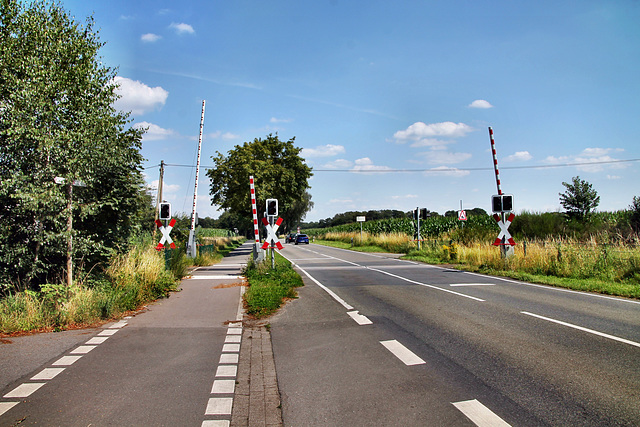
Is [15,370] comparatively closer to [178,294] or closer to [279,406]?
[279,406]

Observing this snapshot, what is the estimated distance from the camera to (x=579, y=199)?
32906mm

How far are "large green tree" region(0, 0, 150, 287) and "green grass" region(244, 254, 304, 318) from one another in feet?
11.0

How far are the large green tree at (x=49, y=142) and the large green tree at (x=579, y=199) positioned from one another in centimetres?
3308

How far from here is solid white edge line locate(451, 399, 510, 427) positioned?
3596mm

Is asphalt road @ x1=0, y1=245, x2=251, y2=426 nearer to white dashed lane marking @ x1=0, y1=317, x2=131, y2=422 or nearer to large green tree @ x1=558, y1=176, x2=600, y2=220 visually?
white dashed lane marking @ x1=0, y1=317, x2=131, y2=422

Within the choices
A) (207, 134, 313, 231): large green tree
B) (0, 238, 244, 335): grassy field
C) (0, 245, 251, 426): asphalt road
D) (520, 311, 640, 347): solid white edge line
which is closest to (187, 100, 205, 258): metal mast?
(207, 134, 313, 231): large green tree

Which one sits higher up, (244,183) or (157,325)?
(244,183)

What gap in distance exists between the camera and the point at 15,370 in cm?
517

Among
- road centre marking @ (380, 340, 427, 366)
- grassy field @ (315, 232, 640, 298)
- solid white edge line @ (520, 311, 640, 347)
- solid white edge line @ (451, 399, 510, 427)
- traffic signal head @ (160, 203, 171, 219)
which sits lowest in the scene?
road centre marking @ (380, 340, 427, 366)

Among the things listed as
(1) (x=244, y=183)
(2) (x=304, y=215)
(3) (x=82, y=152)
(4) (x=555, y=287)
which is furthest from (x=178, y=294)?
(2) (x=304, y=215)

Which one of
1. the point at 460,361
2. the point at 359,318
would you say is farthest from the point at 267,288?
A: the point at 460,361

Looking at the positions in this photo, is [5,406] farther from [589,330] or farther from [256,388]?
[589,330]

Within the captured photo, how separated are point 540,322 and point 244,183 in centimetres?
2990

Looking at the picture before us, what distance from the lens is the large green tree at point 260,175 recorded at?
3512 centimetres
